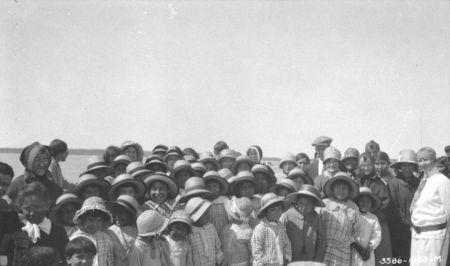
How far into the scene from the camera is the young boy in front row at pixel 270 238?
631 centimetres

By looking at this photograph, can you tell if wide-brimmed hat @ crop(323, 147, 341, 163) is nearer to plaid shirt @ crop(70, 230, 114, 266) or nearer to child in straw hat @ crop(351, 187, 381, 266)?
child in straw hat @ crop(351, 187, 381, 266)

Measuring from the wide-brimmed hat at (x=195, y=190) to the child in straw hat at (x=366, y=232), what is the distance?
2.13m

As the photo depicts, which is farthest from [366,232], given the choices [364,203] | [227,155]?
[227,155]

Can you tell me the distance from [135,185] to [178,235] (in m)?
1.24

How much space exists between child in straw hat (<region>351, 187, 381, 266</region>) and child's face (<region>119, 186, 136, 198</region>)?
3.05 metres

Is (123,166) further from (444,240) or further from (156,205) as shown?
(444,240)

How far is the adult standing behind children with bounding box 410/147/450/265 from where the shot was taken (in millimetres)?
A: 6820

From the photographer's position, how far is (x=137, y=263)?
5406 millimetres

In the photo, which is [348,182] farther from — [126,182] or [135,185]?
[126,182]

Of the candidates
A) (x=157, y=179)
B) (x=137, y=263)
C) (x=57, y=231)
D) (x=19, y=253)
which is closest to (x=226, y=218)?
(x=157, y=179)

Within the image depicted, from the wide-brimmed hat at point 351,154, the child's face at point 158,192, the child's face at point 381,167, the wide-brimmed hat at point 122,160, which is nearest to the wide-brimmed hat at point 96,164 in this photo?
the wide-brimmed hat at point 122,160

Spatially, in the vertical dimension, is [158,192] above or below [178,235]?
above

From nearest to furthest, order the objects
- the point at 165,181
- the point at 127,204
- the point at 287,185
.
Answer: the point at 127,204, the point at 165,181, the point at 287,185

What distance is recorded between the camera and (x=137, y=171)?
742cm
